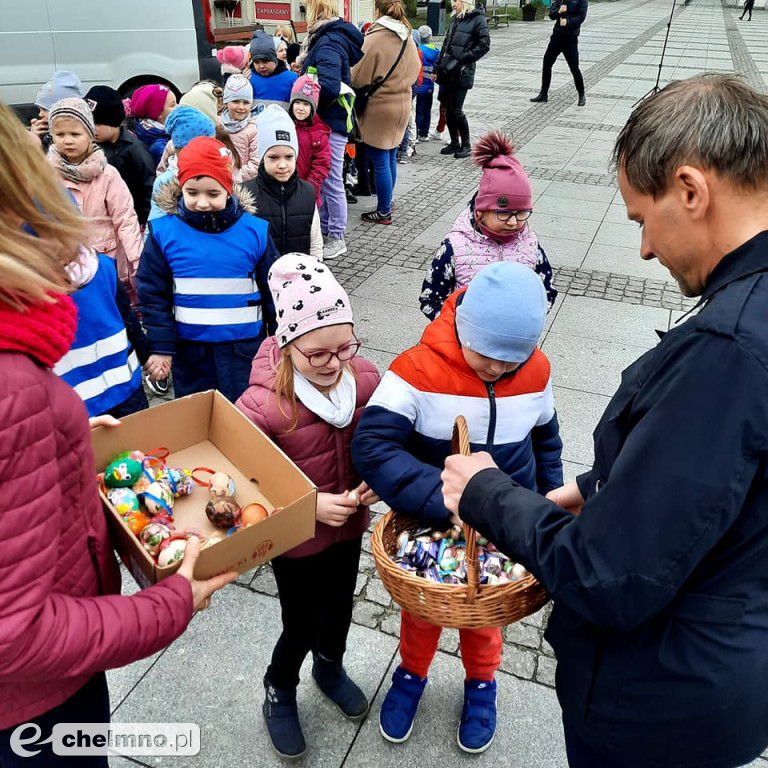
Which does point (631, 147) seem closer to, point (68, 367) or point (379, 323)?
point (68, 367)

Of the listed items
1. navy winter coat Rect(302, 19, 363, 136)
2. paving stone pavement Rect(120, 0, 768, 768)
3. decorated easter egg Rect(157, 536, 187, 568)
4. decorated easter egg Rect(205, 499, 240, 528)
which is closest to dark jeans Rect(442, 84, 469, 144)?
paving stone pavement Rect(120, 0, 768, 768)

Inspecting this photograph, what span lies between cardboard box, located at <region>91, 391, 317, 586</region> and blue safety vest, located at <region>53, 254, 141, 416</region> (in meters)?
0.77

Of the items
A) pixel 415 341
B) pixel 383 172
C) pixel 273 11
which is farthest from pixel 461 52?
pixel 273 11

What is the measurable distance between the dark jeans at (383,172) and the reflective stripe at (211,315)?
439 cm

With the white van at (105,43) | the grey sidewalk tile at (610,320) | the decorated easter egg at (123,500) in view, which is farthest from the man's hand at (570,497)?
the white van at (105,43)

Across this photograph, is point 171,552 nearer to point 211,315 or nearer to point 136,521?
point 136,521

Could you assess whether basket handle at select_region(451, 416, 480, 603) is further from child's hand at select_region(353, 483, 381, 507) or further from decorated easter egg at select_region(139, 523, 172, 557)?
decorated easter egg at select_region(139, 523, 172, 557)

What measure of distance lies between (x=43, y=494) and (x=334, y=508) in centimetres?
100

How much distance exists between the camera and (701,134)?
1.13 m

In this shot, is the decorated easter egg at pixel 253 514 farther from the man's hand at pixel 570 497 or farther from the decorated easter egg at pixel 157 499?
the man's hand at pixel 570 497

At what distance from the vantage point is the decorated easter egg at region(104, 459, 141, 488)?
5.95 feet

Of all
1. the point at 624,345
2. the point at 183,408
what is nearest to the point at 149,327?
the point at 183,408

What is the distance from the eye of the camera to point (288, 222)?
4168mm

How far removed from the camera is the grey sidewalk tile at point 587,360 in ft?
15.2
